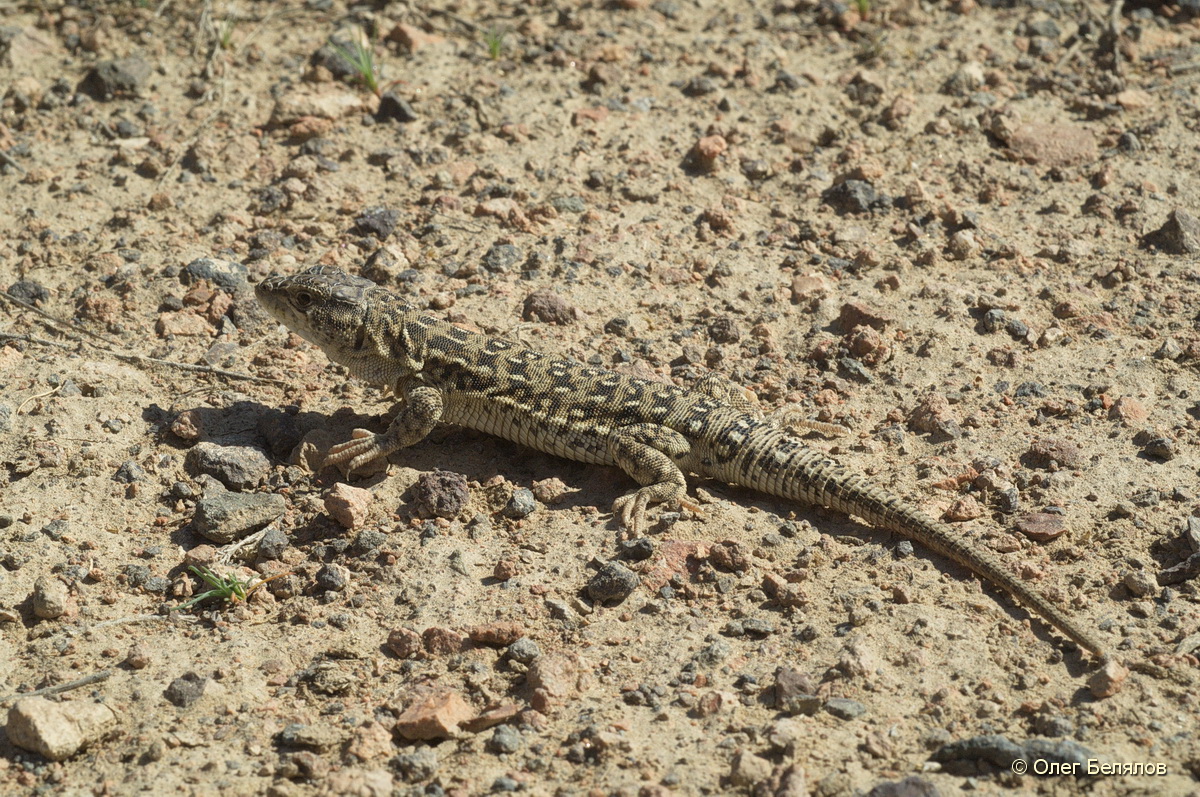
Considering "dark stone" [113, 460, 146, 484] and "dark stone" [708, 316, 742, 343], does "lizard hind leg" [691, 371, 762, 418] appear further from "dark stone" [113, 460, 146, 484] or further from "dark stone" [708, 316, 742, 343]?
"dark stone" [113, 460, 146, 484]

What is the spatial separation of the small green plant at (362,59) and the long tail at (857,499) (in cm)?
460

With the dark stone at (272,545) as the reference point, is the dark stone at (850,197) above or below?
above

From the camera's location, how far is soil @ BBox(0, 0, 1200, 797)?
463 centimetres

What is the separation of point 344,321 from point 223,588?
5.92ft

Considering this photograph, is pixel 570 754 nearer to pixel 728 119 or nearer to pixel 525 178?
pixel 525 178

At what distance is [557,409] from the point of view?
6219 mm

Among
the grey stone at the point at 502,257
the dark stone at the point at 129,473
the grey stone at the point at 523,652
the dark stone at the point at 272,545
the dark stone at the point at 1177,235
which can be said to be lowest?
the dark stone at the point at 272,545

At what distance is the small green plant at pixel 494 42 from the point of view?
912 cm

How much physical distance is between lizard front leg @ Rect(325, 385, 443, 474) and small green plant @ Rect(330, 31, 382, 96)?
3.42 meters

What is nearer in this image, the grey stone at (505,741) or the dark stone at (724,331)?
the grey stone at (505,741)

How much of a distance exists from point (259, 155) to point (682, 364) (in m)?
3.69

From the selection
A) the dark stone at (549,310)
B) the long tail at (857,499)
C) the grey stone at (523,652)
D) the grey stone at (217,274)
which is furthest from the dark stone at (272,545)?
the long tail at (857,499)

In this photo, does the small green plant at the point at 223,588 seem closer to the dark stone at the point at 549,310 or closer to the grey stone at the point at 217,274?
the grey stone at the point at 217,274

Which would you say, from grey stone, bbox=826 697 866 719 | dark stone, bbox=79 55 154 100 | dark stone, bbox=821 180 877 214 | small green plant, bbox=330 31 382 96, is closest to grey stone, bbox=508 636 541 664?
grey stone, bbox=826 697 866 719
